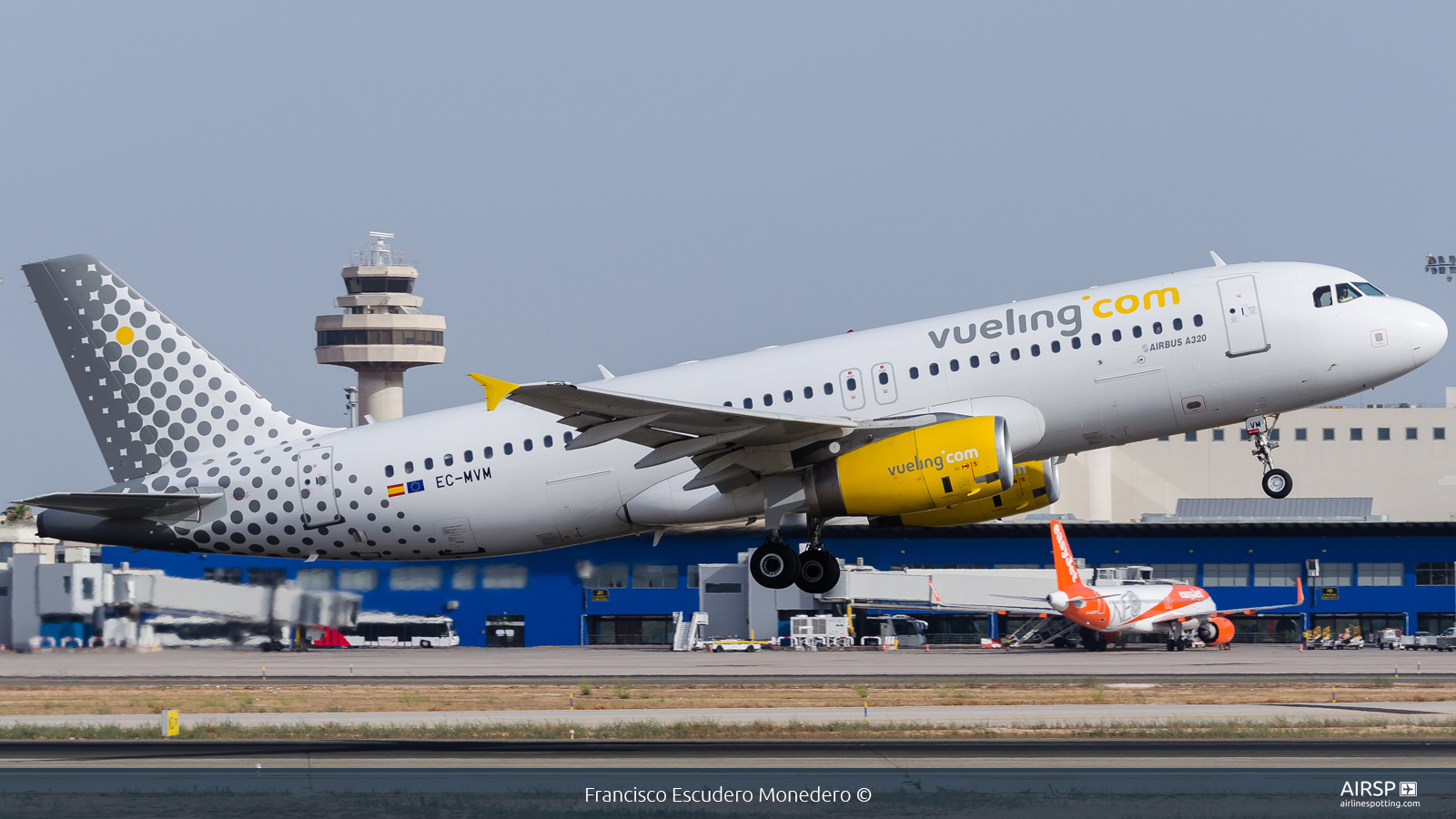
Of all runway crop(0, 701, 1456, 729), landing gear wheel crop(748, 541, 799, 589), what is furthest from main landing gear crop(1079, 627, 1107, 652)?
landing gear wheel crop(748, 541, 799, 589)

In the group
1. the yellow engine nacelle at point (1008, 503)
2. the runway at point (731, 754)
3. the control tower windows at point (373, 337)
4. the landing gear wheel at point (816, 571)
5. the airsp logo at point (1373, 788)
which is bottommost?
the airsp logo at point (1373, 788)

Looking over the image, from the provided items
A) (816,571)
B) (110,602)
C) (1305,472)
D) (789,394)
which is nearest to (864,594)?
(110,602)

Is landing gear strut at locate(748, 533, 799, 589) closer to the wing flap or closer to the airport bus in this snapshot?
the wing flap

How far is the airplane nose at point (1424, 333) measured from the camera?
27.4 m

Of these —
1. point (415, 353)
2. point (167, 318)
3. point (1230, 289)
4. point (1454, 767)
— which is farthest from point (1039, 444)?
point (415, 353)

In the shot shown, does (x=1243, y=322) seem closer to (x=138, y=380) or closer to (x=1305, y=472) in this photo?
(x=138, y=380)

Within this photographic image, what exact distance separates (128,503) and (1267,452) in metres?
21.8

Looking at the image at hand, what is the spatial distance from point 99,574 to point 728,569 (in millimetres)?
31921

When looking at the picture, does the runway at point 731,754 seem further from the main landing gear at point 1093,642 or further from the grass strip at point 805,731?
the main landing gear at point 1093,642

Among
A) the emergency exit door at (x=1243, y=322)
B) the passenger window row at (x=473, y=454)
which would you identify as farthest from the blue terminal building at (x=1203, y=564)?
the emergency exit door at (x=1243, y=322)

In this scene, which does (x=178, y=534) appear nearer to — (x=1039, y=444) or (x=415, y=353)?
(x=1039, y=444)

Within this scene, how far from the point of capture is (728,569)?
2849 inches

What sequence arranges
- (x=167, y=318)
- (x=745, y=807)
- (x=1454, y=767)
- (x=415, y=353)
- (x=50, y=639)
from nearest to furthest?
(x=745, y=807) → (x=1454, y=767) → (x=167, y=318) → (x=50, y=639) → (x=415, y=353)

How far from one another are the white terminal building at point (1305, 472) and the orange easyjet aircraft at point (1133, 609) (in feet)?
122
